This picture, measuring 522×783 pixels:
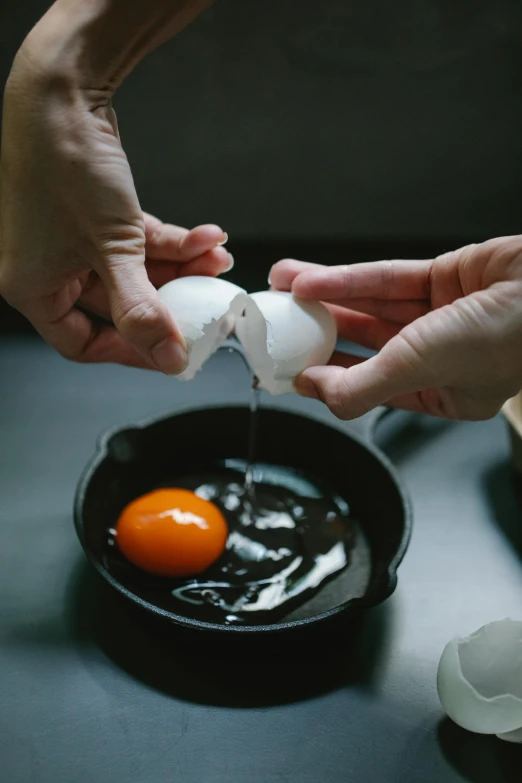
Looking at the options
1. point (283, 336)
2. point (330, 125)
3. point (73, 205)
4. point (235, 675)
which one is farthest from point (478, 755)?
point (330, 125)

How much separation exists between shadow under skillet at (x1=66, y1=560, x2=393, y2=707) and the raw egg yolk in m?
0.08

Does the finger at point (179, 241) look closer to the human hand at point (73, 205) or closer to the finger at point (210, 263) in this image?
the finger at point (210, 263)

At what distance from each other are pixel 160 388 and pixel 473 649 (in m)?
0.80

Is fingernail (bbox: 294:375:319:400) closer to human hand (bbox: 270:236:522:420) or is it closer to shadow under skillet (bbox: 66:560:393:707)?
human hand (bbox: 270:236:522:420)

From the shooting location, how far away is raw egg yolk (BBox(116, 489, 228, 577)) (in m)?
1.01

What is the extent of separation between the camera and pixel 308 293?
1046 millimetres

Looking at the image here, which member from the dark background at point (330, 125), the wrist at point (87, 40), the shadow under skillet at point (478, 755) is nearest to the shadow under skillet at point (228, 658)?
the shadow under skillet at point (478, 755)

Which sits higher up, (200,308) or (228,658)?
(200,308)

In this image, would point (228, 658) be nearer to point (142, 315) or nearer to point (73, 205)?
point (142, 315)

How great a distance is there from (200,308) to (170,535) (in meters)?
0.31

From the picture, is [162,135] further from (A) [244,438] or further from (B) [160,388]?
(A) [244,438]

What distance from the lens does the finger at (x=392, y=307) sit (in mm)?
1147

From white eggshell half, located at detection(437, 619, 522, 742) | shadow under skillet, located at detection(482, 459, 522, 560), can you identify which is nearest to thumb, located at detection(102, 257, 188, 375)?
white eggshell half, located at detection(437, 619, 522, 742)

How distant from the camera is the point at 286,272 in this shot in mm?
1093
